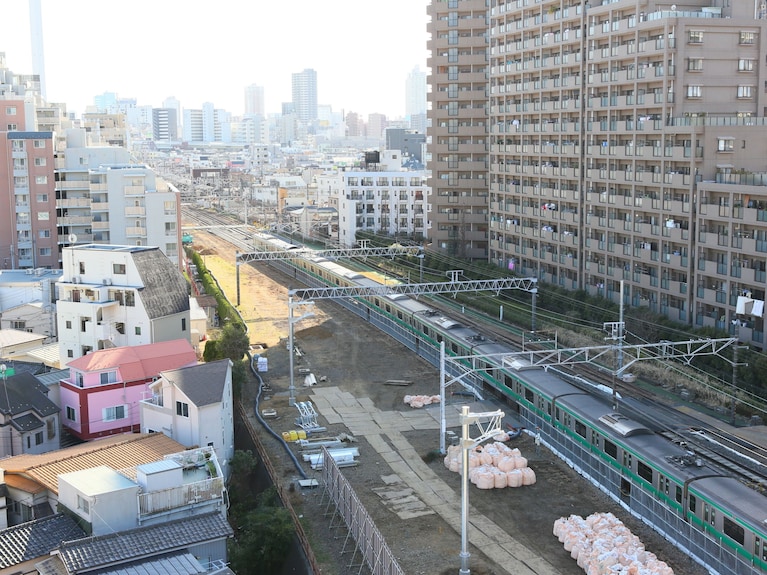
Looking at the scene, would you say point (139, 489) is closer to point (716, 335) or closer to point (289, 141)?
Answer: point (716, 335)

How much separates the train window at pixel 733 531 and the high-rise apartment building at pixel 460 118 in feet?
107

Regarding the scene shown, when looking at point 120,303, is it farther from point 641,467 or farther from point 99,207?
point 641,467

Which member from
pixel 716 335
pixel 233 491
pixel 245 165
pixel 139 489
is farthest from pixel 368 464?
pixel 245 165

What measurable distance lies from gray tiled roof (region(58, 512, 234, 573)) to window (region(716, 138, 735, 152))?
20.4m

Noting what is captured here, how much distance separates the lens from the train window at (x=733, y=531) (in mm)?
13961

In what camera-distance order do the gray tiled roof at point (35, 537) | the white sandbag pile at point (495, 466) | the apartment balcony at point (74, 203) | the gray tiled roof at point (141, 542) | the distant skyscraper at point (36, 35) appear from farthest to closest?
the distant skyscraper at point (36, 35) → the apartment balcony at point (74, 203) → the white sandbag pile at point (495, 466) → the gray tiled roof at point (35, 537) → the gray tiled roof at point (141, 542)

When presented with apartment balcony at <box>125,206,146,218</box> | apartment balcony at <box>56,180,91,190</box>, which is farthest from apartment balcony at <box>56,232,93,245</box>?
apartment balcony at <box>125,206,146,218</box>

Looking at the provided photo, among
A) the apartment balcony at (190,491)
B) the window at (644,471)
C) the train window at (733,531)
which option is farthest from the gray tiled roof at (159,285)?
the train window at (733,531)

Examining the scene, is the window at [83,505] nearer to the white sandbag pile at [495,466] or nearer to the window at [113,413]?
the window at [113,413]

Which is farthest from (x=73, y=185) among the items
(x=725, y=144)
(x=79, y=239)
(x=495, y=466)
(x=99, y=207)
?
(x=495, y=466)

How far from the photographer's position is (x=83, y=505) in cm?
1460

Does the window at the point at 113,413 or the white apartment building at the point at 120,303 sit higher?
the white apartment building at the point at 120,303

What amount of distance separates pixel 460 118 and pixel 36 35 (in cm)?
10655

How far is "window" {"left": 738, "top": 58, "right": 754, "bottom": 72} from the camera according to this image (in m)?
30.8
